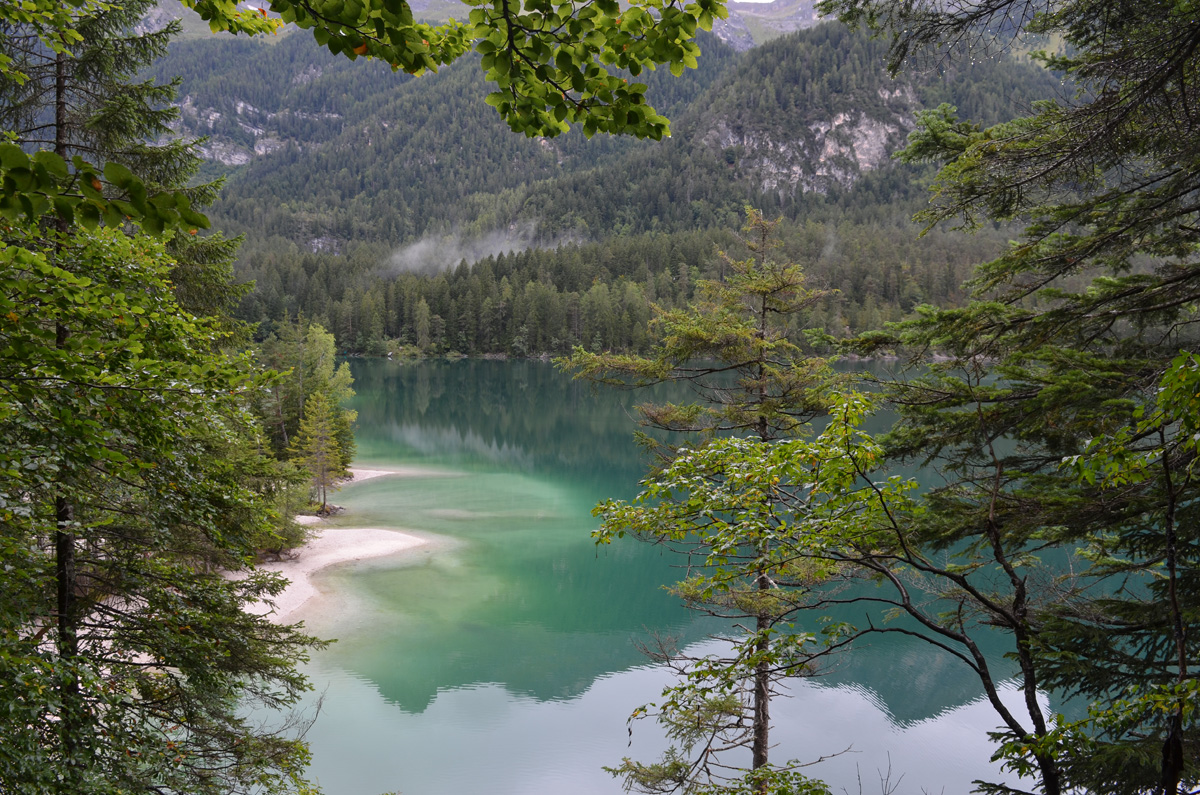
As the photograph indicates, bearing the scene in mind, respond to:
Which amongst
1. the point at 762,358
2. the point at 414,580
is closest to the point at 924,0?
the point at 762,358

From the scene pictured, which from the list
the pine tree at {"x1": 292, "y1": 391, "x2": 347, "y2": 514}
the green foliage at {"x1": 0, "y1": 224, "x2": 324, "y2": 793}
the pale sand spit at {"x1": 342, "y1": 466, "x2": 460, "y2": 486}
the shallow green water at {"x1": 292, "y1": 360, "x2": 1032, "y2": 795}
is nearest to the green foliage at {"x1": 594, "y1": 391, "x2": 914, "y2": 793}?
the green foliage at {"x1": 0, "y1": 224, "x2": 324, "y2": 793}

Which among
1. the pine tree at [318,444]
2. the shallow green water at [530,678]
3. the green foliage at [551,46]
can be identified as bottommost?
the shallow green water at [530,678]

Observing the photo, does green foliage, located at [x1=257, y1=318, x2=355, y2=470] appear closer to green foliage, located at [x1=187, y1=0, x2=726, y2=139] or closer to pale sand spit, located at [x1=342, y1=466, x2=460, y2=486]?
pale sand spit, located at [x1=342, y1=466, x2=460, y2=486]

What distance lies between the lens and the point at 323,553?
23422 millimetres

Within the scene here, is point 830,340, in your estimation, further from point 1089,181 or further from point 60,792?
point 60,792

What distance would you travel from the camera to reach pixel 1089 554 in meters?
7.78

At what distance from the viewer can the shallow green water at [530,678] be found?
45.6ft

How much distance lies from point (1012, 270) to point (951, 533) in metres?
2.77

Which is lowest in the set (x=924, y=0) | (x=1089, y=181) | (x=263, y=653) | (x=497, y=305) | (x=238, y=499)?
(x=263, y=653)

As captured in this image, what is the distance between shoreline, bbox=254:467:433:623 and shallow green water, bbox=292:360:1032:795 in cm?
72

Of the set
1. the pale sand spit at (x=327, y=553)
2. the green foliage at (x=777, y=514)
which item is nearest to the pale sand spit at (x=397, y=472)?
the pale sand spit at (x=327, y=553)

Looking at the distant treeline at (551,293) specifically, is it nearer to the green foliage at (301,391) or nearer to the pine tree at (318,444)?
the green foliage at (301,391)

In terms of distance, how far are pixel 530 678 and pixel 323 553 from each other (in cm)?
1035

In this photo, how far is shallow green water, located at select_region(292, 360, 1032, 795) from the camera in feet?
45.6
